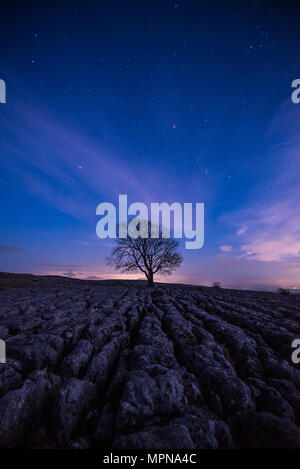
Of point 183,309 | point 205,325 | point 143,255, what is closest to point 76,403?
point 205,325

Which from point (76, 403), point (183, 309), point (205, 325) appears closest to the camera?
point (76, 403)

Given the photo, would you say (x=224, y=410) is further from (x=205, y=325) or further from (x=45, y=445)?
(x=205, y=325)

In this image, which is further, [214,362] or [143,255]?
[143,255]

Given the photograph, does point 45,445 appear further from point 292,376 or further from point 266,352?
point 266,352

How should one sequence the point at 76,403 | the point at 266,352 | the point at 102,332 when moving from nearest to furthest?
the point at 76,403 → the point at 266,352 → the point at 102,332

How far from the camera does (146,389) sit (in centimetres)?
413

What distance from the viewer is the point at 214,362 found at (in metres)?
5.41

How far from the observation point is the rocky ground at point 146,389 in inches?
129

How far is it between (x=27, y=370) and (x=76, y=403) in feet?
7.12

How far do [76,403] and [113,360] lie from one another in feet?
6.57

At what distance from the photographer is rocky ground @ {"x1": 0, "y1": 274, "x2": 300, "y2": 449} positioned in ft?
10.8

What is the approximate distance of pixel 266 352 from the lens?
615 cm
